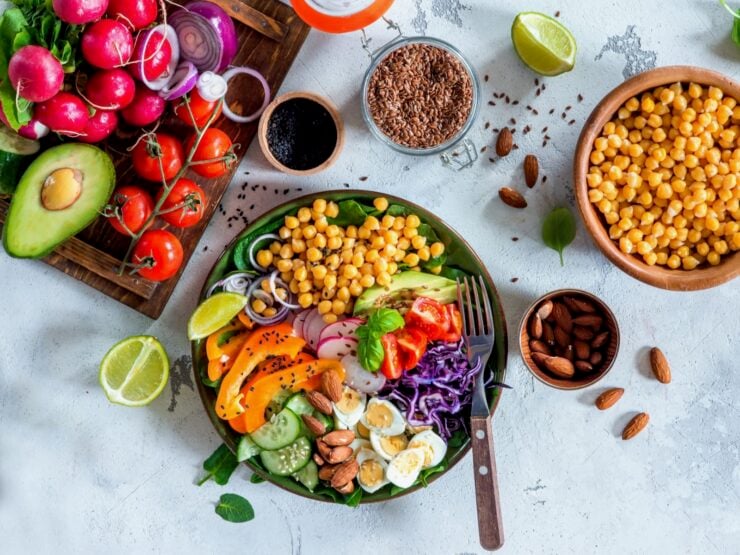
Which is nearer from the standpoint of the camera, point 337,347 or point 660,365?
point 337,347

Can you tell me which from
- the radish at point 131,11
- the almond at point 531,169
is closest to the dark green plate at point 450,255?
the almond at point 531,169

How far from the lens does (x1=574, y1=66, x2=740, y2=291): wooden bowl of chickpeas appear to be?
2357 mm

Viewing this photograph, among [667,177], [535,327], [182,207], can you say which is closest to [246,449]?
[182,207]

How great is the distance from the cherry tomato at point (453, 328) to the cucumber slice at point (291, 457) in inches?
23.3

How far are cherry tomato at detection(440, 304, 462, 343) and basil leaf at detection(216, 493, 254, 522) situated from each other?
99 centimetres

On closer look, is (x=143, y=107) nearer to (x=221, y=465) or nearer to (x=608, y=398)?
(x=221, y=465)

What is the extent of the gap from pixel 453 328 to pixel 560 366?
1.30 ft

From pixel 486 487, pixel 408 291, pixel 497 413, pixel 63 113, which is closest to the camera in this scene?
pixel 63 113

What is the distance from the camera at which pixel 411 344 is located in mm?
2363

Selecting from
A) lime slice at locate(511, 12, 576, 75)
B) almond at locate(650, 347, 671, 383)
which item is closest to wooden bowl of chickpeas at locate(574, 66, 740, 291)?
lime slice at locate(511, 12, 576, 75)

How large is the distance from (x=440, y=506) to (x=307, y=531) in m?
0.51

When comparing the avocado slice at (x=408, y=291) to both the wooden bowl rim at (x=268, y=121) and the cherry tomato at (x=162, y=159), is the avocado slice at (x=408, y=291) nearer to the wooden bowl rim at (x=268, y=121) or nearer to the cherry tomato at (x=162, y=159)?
the wooden bowl rim at (x=268, y=121)

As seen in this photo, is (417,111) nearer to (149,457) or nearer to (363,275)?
(363,275)

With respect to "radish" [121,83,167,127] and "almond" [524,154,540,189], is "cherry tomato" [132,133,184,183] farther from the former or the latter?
"almond" [524,154,540,189]
